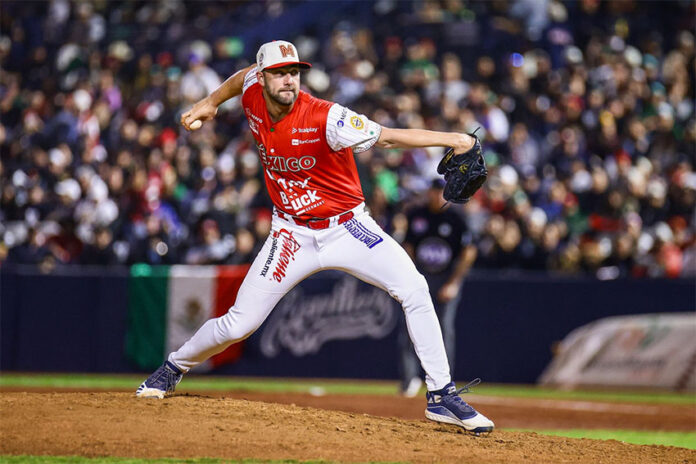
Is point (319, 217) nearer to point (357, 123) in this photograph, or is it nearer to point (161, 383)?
point (357, 123)

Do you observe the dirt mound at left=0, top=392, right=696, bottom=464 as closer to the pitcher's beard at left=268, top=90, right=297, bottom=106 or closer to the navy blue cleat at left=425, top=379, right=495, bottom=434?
the navy blue cleat at left=425, top=379, right=495, bottom=434

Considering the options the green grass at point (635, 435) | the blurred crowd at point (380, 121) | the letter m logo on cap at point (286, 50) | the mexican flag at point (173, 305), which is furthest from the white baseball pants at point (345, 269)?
the mexican flag at point (173, 305)

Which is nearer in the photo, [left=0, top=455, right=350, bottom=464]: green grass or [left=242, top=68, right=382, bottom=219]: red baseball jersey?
[left=0, top=455, right=350, bottom=464]: green grass

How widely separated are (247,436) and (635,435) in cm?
468

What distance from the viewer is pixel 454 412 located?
689cm

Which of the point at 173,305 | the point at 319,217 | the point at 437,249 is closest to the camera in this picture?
the point at 319,217

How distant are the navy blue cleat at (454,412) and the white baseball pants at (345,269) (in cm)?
7

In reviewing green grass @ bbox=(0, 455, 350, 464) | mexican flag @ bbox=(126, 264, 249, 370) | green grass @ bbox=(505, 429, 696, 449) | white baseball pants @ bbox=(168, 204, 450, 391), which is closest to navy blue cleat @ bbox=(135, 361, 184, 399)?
white baseball pants @ bbox=(168, 204, 450, 391)

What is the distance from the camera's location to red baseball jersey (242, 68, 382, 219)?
6.58m

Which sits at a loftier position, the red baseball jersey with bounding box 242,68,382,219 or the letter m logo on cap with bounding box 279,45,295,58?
the letter m logo on cap with bounding box 279,45,295,58

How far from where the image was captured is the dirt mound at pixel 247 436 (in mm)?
6137

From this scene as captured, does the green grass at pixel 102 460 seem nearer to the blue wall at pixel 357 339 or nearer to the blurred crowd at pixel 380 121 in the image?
the blurred crowd at pixel 380 121

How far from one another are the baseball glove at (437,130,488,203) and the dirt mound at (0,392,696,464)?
1619 millimetres

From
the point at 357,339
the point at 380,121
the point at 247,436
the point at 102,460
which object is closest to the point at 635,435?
the point at 247,436
